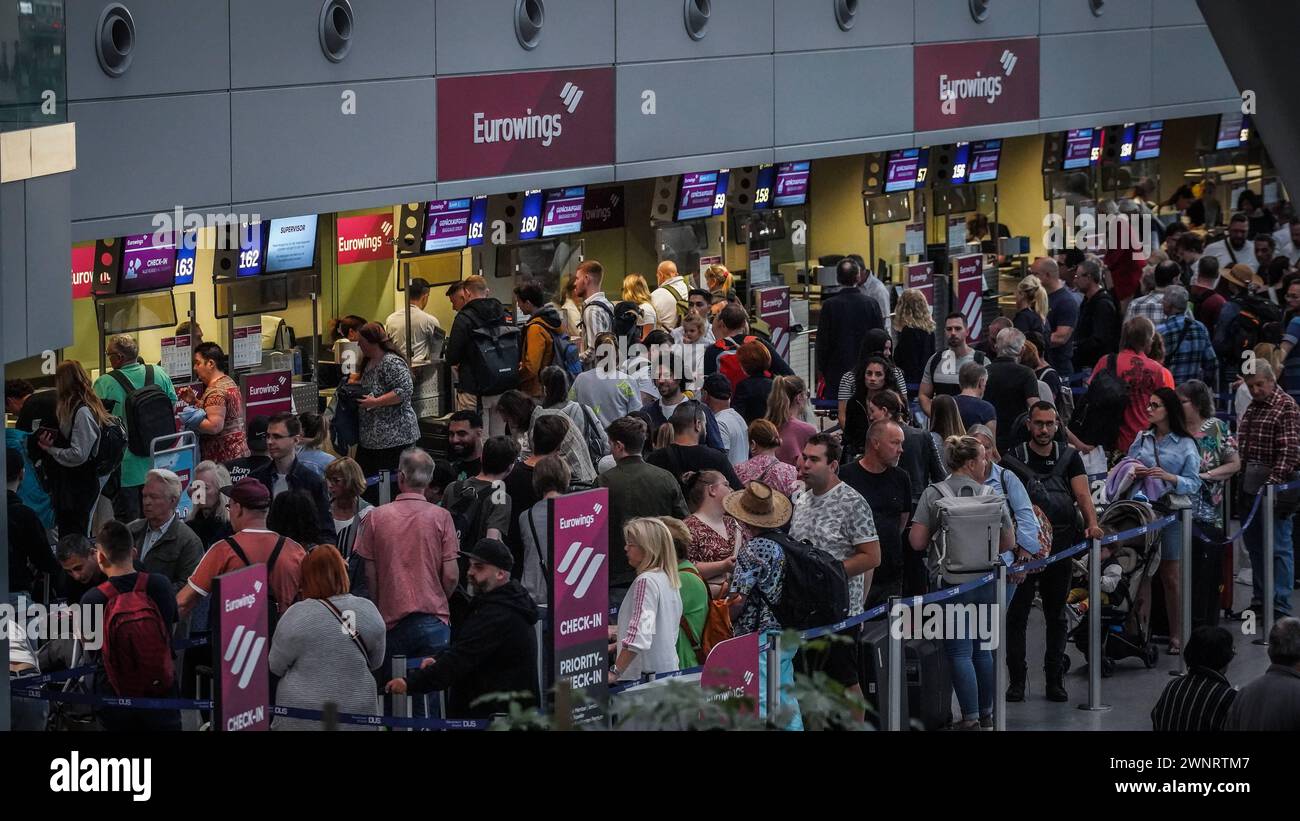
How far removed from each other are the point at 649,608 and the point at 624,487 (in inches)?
67.8

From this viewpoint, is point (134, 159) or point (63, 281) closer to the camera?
point (63, 281)

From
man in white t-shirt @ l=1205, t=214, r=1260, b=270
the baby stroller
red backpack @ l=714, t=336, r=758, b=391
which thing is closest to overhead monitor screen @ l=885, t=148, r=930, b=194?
man in white t-shirt @ l=1205, t=214, r=1260, b=270

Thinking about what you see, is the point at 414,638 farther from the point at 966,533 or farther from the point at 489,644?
the point at 966,533

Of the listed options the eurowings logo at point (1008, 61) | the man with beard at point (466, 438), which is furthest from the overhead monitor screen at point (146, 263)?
the eurowings logo at point (1008, 61)

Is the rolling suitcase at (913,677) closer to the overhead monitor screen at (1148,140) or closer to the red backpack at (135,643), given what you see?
the red backpack at (135,643)

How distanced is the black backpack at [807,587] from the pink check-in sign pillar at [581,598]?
2.79 feet

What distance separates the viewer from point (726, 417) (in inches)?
458

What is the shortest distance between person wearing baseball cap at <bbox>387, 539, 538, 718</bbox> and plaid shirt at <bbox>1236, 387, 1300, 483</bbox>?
19.1 feet

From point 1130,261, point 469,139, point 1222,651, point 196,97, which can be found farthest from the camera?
point 1130,261

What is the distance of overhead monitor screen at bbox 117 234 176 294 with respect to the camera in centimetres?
1283
